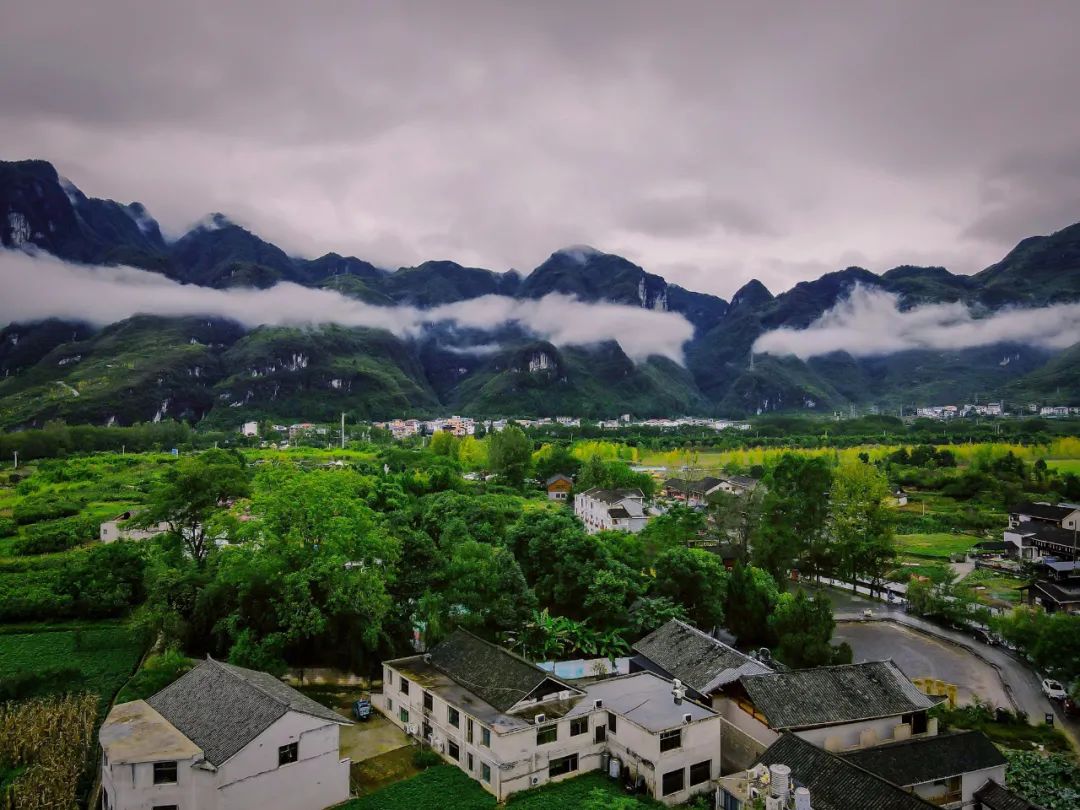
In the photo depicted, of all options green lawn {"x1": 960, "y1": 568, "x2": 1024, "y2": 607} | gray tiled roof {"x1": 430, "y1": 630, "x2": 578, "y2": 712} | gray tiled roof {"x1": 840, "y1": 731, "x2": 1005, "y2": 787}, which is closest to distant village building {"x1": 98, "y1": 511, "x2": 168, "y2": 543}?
gray tiled roof {"x1": 430, "y1": 630, "x2": 578, "y2": 712}

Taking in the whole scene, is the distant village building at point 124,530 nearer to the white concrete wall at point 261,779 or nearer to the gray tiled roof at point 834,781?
the white concrete wall at point 261,779

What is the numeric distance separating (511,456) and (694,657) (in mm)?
43298

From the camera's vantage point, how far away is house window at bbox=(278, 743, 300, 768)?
13.9 metres

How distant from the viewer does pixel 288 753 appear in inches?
552

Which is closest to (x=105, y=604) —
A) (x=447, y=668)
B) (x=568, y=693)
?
(x=447, y=668)

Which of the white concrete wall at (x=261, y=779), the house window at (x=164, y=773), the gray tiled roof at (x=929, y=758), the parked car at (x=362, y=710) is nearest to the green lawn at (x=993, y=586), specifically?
the gray tiled roof at (x=929, y=758)

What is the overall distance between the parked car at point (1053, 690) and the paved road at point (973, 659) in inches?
8.7

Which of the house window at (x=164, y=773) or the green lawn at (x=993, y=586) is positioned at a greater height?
the house window at (x=164, y=773)

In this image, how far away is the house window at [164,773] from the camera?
12844 mm

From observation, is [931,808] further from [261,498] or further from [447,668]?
[261,498]

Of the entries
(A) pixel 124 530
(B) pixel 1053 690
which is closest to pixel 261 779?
(B) pixel 1053 690

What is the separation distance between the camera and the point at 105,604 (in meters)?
26.4

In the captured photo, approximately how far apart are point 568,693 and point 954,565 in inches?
1278

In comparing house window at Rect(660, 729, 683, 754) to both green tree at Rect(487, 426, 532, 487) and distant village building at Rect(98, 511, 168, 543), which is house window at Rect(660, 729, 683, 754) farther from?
green tree at Rect(487, 426, 532, 487)
